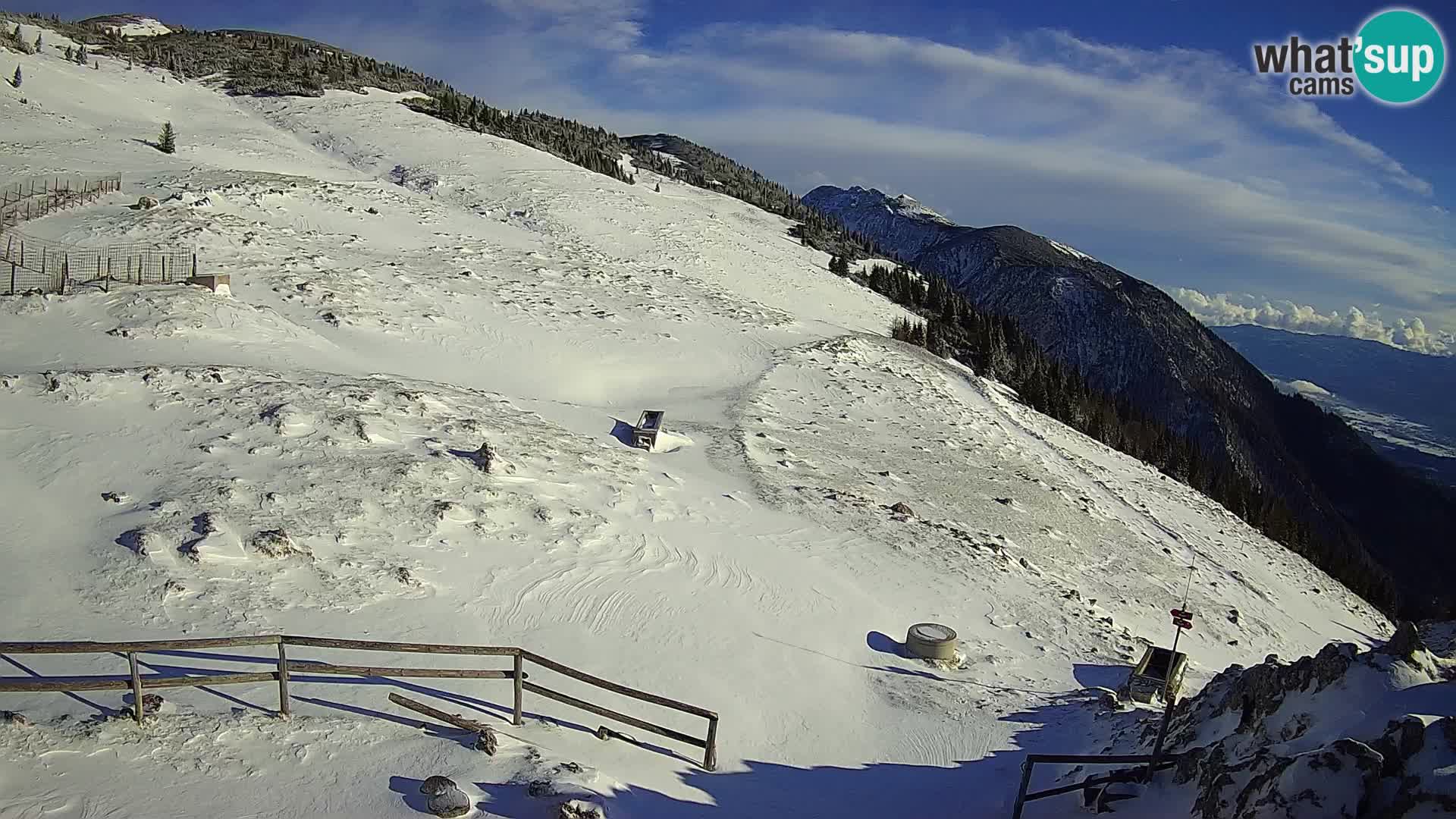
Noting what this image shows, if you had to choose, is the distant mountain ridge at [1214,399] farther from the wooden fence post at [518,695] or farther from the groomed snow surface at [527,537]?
the wooden fence post at [518,695]

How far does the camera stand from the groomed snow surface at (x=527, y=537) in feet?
29.5

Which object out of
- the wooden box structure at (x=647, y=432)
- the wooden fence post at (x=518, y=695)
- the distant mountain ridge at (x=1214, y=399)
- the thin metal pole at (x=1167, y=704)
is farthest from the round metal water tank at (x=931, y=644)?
the distant mountain ridge at (x=1214, y=399)

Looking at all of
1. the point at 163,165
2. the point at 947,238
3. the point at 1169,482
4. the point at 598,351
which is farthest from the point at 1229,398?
the point at 163,165

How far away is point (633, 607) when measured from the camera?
1386cm

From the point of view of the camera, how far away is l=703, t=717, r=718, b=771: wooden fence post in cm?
981

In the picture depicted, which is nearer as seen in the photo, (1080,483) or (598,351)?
(598,351)

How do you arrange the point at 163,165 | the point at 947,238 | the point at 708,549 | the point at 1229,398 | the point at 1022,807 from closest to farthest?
the point at 1022,807
the point at 708,549
the point at 163,165
the point at 1229,398
the point at 947,238

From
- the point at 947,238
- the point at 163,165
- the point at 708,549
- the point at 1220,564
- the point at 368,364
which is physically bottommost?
the point at 1220,564

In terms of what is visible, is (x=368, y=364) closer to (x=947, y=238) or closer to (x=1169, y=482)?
(x=1169, y=482)

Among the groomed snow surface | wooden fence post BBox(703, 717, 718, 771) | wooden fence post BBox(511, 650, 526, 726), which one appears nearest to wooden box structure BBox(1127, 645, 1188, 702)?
the groomed snow surface

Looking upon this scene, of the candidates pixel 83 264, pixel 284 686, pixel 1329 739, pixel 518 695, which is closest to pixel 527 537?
pixel 518 695

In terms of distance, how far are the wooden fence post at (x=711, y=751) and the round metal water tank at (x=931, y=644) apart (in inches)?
211

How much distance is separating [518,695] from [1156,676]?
11139 mm

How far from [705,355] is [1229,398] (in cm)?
13125
